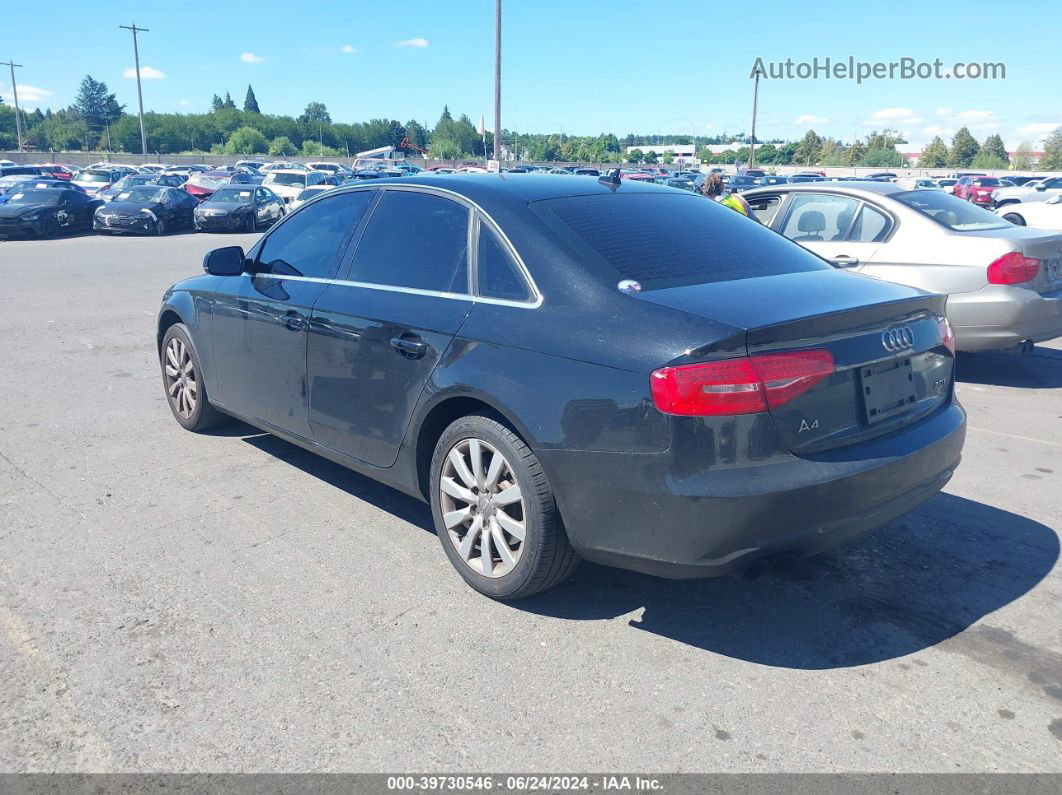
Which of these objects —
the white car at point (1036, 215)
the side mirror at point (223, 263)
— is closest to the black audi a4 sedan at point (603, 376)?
the side mirror at point (223, 263)

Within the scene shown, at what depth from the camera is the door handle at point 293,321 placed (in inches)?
178

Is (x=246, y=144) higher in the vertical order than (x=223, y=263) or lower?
higher

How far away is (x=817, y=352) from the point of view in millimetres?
3080

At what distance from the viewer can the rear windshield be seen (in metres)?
3.57

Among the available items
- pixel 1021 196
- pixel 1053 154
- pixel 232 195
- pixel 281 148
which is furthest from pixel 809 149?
pixel 232 195

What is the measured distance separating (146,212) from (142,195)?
4.64ft

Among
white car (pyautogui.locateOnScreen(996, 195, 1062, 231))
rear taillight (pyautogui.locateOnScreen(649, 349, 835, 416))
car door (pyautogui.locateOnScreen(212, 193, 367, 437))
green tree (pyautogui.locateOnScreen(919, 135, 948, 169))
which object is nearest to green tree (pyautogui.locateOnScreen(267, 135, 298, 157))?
green tree (pyautogui.locateOnScreen(919, 135, 948, 169))

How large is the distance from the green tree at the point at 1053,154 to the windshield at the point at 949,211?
277 feet

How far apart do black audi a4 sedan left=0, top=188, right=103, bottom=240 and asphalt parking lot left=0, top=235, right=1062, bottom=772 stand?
20075 millimetres

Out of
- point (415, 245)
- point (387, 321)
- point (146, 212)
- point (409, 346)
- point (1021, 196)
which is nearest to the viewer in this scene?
point (409, 346)

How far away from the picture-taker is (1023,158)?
90.2 metres

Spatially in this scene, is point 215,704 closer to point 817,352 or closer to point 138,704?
point 138,704

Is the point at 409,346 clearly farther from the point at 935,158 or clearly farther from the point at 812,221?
the point at 935,158

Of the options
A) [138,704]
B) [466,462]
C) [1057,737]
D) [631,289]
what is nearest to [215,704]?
[138,704]
